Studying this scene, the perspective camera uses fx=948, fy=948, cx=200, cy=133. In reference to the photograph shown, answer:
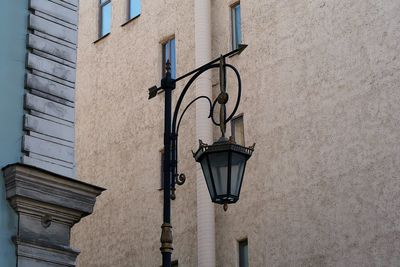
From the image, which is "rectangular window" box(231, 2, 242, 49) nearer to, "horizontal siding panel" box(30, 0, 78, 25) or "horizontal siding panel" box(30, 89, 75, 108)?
"horizontal siding panel" box(30, 0, 78, 25)

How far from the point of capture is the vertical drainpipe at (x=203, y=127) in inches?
835

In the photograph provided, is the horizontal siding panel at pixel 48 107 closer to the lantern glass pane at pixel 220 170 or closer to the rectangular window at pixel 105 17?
the lantern glass pane at pixel 220 170

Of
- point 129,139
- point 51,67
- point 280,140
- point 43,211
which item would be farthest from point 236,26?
point 43,211

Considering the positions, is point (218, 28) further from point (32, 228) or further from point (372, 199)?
point (32, 228)

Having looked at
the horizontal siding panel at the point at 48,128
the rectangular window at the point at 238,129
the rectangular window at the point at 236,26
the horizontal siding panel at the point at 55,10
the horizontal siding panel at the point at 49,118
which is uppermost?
the rectangular window at the point at 236,26

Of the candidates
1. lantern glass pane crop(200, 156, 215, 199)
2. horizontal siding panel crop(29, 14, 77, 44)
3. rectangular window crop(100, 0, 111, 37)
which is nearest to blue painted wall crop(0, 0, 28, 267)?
horizontal siding panel crop(29, 14, 77, 44)

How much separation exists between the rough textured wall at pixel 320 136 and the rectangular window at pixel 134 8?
15.7 ft

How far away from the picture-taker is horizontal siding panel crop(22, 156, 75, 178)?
11.7 m

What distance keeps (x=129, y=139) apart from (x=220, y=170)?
583 inches

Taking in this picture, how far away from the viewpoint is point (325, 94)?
20016 mm

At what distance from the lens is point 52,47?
12609 mm

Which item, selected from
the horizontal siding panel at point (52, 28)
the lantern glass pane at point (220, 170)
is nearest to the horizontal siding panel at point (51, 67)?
the horizontal siding panel at point (52, 28)

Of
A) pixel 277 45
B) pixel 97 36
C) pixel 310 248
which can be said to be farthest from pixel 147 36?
pixel 310 248

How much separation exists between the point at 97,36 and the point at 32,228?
53.5 ft
